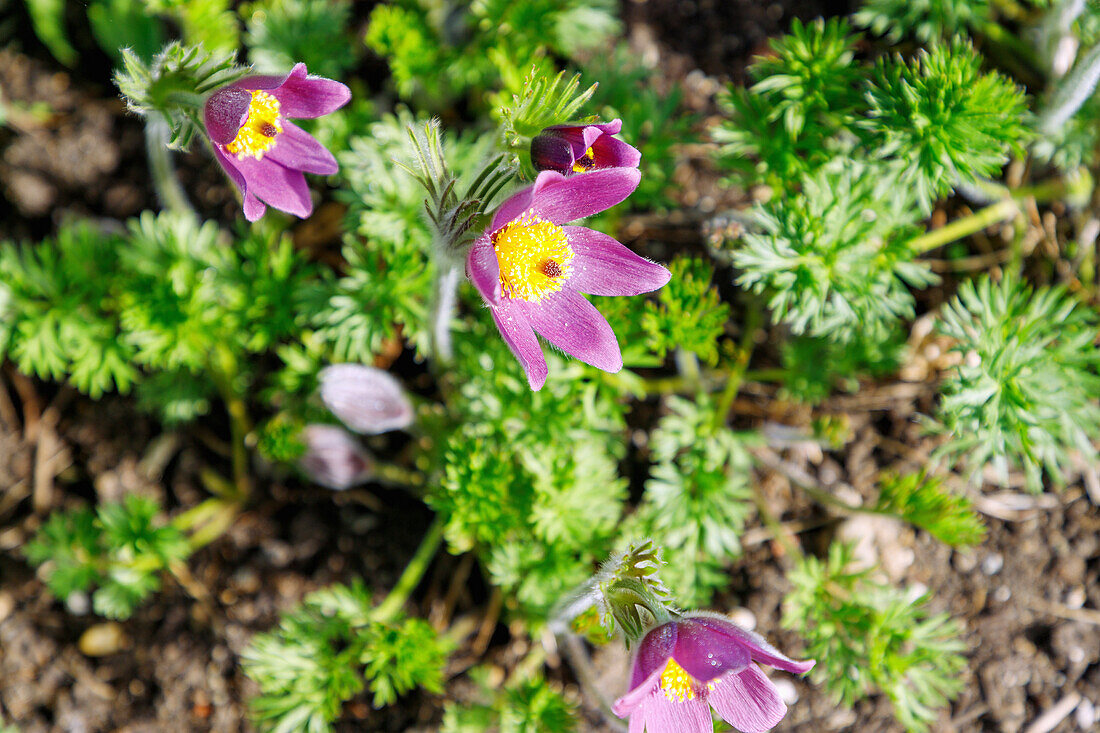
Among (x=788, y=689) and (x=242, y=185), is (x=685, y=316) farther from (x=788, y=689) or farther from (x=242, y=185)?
(x=788, y=689)

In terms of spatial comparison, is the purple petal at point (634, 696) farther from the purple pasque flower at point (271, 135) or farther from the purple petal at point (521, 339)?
the purple pasque flower at point (271, 135)

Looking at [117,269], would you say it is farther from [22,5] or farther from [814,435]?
[814,435]

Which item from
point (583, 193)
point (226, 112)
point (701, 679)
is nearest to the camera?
point (701, 679)

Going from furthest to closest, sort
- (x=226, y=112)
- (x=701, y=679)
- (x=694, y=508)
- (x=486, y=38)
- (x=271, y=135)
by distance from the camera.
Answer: (x=486, y=38), (x=694, y=508), (x=271, y=135), (x=226, y=112), (x=701, y=679)

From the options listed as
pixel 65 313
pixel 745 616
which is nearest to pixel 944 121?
pixel 745 616

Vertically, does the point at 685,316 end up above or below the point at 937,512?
above

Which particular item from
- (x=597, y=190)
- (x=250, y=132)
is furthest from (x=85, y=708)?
(x=597, y=190)

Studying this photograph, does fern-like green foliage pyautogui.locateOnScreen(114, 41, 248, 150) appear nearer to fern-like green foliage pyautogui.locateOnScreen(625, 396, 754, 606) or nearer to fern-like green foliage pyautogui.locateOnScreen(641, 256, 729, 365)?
fern-like green foliage pyautogui.locateOnScreen(641, 256, 729, 365)

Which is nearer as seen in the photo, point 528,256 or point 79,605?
point 528,256
